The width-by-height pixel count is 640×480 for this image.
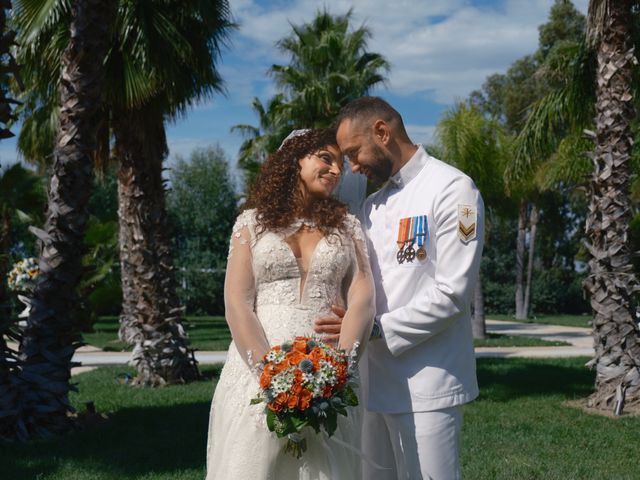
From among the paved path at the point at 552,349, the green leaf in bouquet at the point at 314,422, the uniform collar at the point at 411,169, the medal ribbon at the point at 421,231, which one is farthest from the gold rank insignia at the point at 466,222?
the paved path at the point at 552,349

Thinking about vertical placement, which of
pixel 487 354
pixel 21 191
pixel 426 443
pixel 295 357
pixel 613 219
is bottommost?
pixel 487 354

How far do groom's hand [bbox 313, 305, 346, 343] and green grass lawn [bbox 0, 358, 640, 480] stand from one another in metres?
3.22

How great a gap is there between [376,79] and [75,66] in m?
14.0

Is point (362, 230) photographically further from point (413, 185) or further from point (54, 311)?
point (54, 311)

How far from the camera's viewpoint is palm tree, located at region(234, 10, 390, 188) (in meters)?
19.9

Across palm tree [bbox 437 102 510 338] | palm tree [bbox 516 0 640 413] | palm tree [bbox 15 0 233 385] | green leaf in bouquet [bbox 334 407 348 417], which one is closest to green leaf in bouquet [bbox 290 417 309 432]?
green leaf in bouquet [bbox 334 407 348 417]

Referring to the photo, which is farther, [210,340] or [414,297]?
[210,340]

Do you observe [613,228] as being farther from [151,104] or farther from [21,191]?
[21,191]

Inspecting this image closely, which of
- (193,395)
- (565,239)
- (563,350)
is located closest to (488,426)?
(193,395)

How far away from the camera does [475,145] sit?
16.7 metres

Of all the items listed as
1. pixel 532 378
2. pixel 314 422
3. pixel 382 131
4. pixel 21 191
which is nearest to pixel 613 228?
pixel 532 378

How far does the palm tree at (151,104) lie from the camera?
10758 mm

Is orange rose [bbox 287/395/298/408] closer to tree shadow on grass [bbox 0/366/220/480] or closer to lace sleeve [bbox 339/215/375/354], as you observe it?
lace sleeve [bbox 339/215/375/354]

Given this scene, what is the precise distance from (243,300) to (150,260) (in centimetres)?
868
